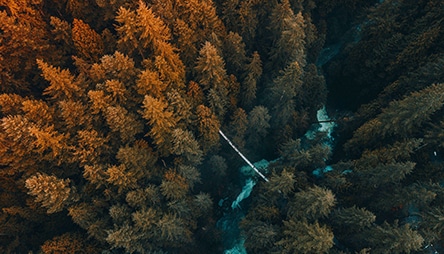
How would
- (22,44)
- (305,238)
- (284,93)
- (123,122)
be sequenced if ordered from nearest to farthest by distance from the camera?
(305,238)
(22,44)
(123,122)
(284,93)

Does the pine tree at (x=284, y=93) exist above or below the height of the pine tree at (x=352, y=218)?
above

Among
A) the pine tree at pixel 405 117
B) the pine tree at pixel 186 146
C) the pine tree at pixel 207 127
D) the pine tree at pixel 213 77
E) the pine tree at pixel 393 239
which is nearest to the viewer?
the pine tree at pixel 393 239

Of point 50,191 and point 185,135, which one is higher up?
point 50,191

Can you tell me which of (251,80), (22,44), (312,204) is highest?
(22,44)

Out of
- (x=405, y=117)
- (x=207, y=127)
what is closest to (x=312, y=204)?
(x=207, y=127)

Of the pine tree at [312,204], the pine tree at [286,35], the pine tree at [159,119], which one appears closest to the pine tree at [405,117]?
the pine tree at [312,204]

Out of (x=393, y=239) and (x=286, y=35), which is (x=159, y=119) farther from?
(x=393, y=239)

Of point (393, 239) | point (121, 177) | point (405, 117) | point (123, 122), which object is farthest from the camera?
point (405, 117)

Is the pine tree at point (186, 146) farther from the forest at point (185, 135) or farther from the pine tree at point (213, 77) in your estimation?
the pine tree at point (213, 77)

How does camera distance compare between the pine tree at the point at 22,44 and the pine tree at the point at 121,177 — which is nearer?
the pine tree at the point at 22,44

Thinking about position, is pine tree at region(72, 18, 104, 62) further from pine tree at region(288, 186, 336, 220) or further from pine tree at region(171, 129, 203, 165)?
pine tree at region(288, 186, 336, 220)
